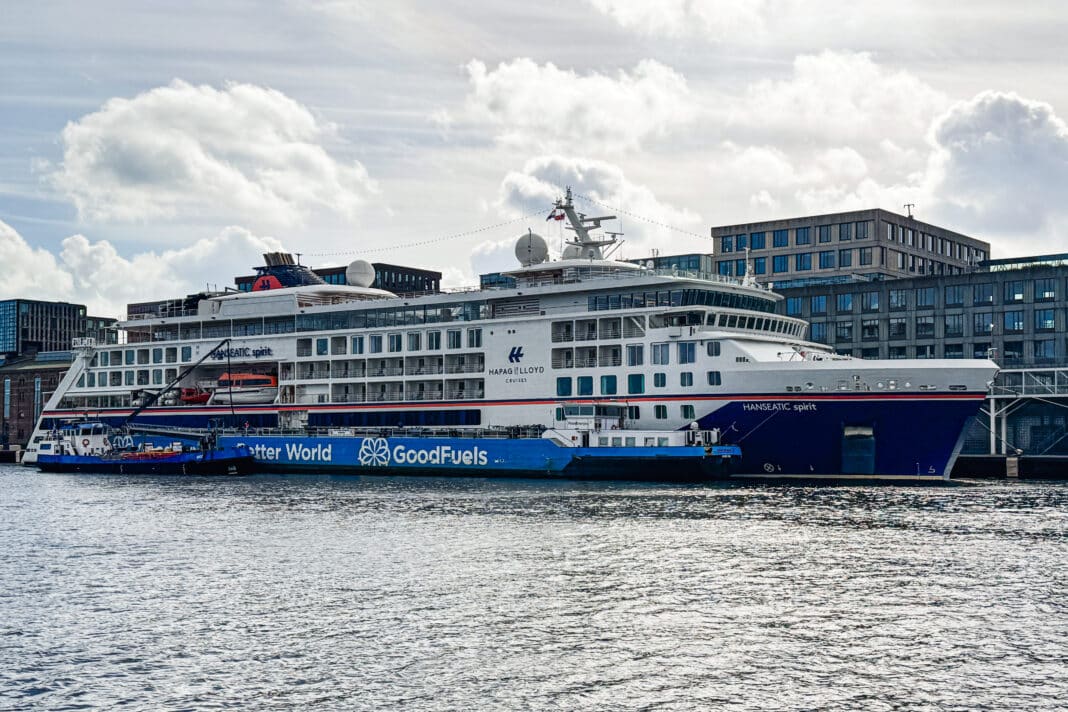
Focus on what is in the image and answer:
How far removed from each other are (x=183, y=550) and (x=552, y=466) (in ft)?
94.4

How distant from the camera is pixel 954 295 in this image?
9994 centimetres

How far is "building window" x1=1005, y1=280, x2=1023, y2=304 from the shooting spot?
319 ft

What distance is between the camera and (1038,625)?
2586cm

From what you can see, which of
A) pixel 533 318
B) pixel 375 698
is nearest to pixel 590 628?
pixel 375 698

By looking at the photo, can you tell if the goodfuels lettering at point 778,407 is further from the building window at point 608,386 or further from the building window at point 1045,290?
the building window at point 1045,290

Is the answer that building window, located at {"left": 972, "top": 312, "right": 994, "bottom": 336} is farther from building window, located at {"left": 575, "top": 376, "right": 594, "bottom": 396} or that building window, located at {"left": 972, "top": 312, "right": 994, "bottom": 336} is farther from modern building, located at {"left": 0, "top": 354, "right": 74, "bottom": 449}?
modern building, located at {"left": 0, "top": 354, "right": 74, "bottom": 449}

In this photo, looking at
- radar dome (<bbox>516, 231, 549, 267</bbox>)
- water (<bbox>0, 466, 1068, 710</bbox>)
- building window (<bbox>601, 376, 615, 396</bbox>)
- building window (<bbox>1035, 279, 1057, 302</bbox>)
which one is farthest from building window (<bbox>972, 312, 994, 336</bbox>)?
water (<bbox>0, 466, 1068, 710</bbox>)

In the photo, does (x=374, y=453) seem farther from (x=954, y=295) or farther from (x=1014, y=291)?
(x=1014, y=291)

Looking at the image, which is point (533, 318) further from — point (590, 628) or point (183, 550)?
point (590, 628)

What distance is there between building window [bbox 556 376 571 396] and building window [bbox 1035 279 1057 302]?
51.6m

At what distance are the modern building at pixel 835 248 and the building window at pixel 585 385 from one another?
54.1 metres

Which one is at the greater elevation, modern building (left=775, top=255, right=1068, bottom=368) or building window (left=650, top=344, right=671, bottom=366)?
modern building (left=775, top=255, right=1068, bottom=368)

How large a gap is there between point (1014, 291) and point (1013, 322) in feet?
9.06

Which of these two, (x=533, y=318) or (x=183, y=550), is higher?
(x=533, y=318)
